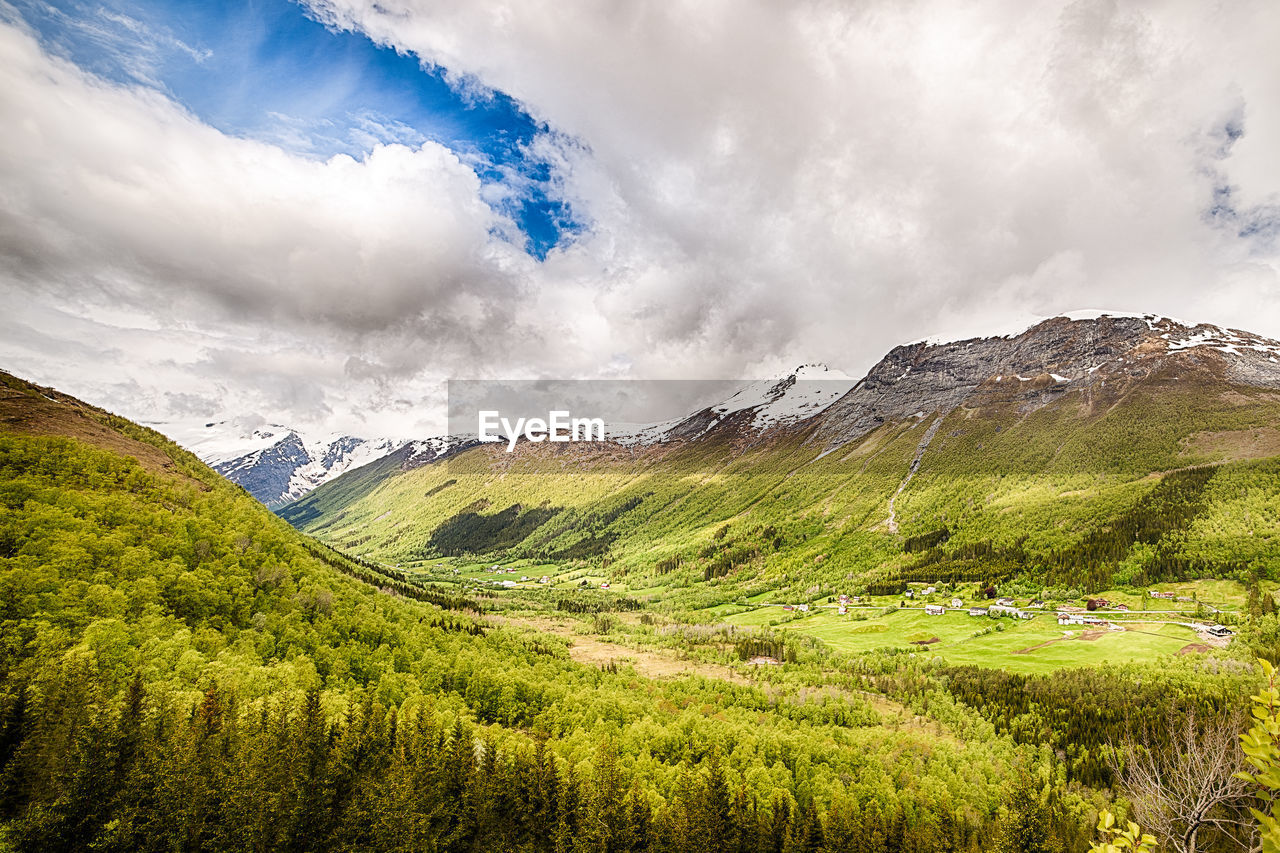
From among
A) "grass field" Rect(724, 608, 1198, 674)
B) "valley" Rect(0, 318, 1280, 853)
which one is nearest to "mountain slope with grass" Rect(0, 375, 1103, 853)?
"valley" Rect(0, 318, 1280, 853)

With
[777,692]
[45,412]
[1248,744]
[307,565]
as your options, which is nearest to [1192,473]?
[777,692]

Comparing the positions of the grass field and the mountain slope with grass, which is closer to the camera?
the mountain slope with grass

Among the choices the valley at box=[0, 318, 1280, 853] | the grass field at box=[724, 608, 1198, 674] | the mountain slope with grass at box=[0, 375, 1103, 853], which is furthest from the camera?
the grass field at box=[724, 608, 1198, 674]

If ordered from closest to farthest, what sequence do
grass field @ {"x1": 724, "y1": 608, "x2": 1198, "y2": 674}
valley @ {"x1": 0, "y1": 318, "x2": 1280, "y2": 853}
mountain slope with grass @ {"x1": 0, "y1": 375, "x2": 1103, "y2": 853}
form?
mountain slope with grass @ {"x1": 0, "y1": 375, "x2": 1103, "y2": 853} → valley @ {"x1": 0, "y1": 318, "x2": 1280, "y2": 853} → grass field @ {"x1": 724, "y1": 608, "x2": 1198, "y2": 674}

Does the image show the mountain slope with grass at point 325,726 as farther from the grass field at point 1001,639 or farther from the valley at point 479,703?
the grass field at point 1001,639

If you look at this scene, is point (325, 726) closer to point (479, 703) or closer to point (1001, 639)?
point (479, 703)

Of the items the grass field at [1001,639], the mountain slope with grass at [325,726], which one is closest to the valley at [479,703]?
the mountain slope with grass at [325,726]

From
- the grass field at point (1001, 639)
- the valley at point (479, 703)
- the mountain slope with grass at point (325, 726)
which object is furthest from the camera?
the grass field at point (1001, 639)

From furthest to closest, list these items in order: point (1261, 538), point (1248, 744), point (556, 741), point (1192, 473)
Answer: point (1192, 473) < point (1261, 538) < point (556, 741) < point (1248, 744)

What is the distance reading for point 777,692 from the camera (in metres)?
101

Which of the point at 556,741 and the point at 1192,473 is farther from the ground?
the point at 1192,473

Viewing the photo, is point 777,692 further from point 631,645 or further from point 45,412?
point 45,412

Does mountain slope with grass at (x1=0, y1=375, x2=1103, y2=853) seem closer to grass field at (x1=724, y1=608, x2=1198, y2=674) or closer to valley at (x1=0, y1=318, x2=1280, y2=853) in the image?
valley at (x1=0, y1=318, x2=1280, y2=853)

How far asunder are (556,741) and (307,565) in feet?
202
